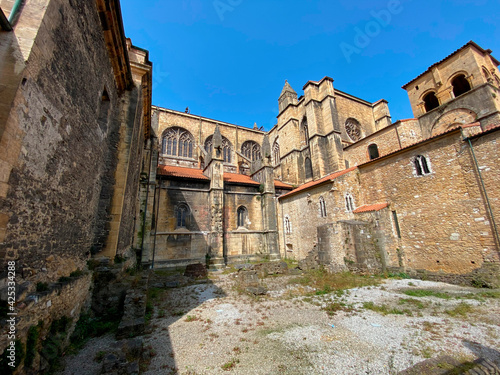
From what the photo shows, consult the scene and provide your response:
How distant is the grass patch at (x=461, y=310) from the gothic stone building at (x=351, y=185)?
343cm

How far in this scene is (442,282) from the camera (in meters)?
8.51

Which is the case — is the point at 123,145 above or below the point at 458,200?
above

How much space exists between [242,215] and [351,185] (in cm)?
830

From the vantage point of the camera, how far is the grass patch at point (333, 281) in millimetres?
8219

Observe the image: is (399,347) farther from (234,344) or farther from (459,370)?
(234,344)

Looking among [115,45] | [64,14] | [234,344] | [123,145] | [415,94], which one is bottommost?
[234,344]

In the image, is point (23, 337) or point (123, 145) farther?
point (123, 145)

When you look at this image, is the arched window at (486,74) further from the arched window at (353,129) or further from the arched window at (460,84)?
the arched window at (353,129)

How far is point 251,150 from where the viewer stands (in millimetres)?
25438

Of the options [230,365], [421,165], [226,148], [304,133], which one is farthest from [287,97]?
[230,365]

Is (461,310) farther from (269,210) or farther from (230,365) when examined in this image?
(269,210)

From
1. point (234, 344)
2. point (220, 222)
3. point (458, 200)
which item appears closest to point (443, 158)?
point (458, 200)

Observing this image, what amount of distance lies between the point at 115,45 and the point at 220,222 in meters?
Answer: 10.9

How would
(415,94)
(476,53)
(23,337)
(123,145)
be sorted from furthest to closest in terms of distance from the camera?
(415,94) → (476,53) → (123,145) → (23,337)
